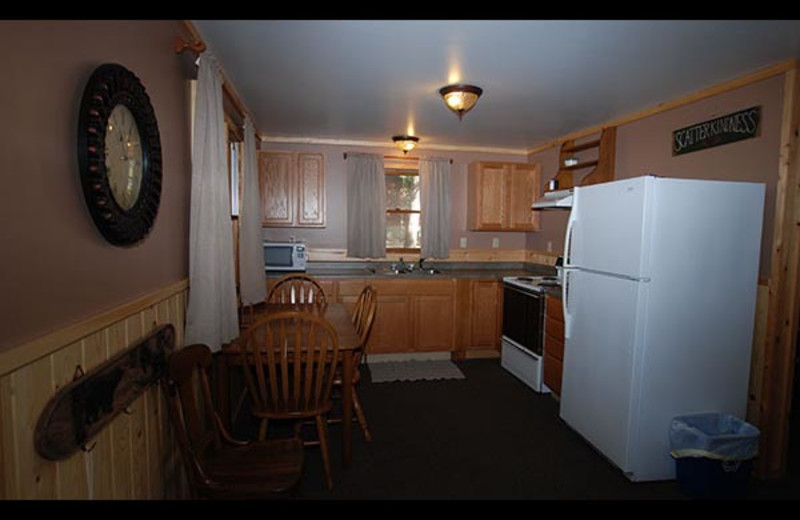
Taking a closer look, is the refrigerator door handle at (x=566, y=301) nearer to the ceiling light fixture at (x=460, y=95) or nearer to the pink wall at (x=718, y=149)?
the pink wall at (x=718, y=149)

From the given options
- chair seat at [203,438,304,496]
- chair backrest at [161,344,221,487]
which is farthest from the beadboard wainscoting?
chair seat at [203,438,304,496]

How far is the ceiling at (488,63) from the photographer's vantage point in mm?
2023

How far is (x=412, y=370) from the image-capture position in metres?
4.22

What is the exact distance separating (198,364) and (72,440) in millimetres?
656

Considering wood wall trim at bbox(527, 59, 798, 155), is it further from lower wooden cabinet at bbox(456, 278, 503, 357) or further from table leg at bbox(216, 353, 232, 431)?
table leg at bbox(216, 353, 232, 431)

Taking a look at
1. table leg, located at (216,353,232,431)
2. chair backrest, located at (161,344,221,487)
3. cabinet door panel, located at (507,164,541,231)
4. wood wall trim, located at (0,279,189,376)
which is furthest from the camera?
cabinet door panel, located at (507,164,541,231)

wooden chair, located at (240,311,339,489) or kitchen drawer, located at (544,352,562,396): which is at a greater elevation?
wooden chair, located at (240,311,339,489)

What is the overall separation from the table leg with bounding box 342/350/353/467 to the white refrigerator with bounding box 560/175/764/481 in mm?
1531

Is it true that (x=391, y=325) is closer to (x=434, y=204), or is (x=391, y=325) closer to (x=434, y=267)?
(x=434, y=267)

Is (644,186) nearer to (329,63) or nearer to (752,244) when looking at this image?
(752,244)

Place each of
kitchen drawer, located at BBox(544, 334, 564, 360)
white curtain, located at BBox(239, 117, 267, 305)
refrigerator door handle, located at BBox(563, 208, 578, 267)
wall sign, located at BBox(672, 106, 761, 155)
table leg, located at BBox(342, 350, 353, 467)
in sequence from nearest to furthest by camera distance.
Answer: table leg, located at BBox(342, 350, 353, 467)
wall sign, located at BBox(672, 106, 761, 155)
refrigerator door handle, located at BBox(563, 208, 578, 267)
white curtain, located at BBox(239, 117, 267, 305)
kitchen drawer, located at BBox(544, 334, 564, 360)

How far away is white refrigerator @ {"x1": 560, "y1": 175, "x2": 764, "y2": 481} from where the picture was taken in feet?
7.57

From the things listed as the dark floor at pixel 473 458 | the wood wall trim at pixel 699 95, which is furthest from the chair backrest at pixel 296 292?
the wood wall trim at pixel 699 95

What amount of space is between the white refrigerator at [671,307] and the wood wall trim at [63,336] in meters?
2.37
